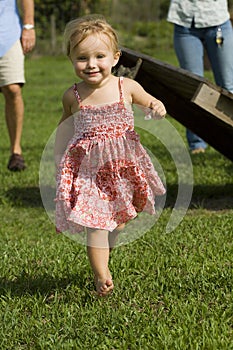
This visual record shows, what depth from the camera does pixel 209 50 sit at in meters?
6.75

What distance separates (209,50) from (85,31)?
3.32 m

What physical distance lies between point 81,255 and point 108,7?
2815 centimetres

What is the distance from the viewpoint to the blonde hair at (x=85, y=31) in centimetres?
361

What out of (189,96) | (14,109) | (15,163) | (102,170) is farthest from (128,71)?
(15,163)

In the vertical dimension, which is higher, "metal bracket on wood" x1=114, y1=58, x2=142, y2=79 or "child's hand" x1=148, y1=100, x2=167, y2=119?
"child's hand" x1=148, y1=100, x2=167, y2=119

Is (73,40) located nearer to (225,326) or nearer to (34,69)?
(225,326)

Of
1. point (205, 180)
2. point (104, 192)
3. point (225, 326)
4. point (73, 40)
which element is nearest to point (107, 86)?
point (73, 40)

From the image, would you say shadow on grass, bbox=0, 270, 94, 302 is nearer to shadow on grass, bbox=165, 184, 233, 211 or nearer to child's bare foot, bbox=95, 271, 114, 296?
child's bare foot, bbox=95, 271, 114, 296

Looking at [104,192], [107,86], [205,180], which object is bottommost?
[205,180]

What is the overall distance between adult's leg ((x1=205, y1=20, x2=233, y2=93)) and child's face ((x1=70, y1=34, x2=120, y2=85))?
3105 mm

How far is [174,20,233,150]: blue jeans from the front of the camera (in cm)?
660

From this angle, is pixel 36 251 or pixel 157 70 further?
pixel 157 70

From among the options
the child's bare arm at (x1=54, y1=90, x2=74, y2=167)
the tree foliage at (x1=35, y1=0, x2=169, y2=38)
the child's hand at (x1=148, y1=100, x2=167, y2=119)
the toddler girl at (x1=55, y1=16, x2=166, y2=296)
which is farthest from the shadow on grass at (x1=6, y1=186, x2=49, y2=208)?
the tree foliage at (x1=35, y1=0, x2=169, y2=38)

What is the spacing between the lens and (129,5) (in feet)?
107
